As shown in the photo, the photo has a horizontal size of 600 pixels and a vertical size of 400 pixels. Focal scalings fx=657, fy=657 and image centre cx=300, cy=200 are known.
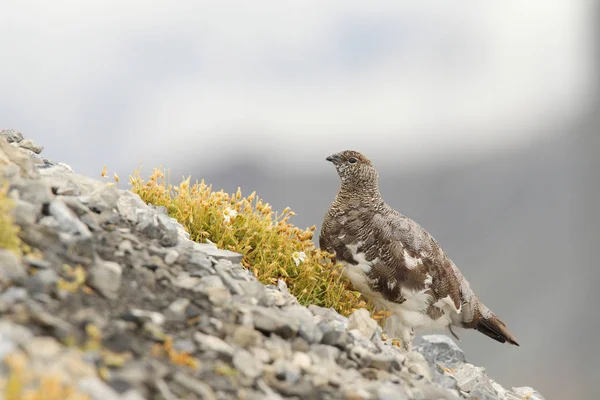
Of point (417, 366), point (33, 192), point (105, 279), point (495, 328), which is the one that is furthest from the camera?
point (495, 328)

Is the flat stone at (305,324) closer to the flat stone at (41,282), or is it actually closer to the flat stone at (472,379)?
the flat stone at (41,282)

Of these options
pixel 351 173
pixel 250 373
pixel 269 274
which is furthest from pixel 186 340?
pixel 351 173

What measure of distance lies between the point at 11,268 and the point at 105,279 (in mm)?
695

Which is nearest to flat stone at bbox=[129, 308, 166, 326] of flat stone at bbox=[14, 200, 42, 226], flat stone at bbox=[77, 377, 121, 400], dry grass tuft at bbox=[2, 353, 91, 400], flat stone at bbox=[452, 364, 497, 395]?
flat stone at bbox=[77, 377, 121, 400]

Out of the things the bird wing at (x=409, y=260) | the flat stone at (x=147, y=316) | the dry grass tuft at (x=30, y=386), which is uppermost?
the bird wing at (x=409, y=260)

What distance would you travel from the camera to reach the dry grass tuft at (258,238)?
8562 mm

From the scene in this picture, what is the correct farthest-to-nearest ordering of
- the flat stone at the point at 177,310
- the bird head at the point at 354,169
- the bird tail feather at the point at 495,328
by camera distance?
1. the bird tail feather at the point at 495,328
2. the bird head at the point at 354,169
3. the flat stone at the point at 177,310

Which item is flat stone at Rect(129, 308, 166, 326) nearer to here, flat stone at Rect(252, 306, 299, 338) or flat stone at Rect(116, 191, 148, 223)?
flat stone at Rect(252, 306, 299, 338)

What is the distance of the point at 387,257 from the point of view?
853 cm

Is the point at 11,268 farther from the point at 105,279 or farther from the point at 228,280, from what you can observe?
the point at 228,280

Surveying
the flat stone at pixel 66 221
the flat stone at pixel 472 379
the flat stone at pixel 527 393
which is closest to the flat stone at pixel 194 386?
the flat stone at pixel 66 221

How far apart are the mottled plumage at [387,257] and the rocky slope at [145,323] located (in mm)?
1546

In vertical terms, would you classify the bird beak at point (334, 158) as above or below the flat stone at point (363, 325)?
above

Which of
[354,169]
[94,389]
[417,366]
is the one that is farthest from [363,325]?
[94,389]
